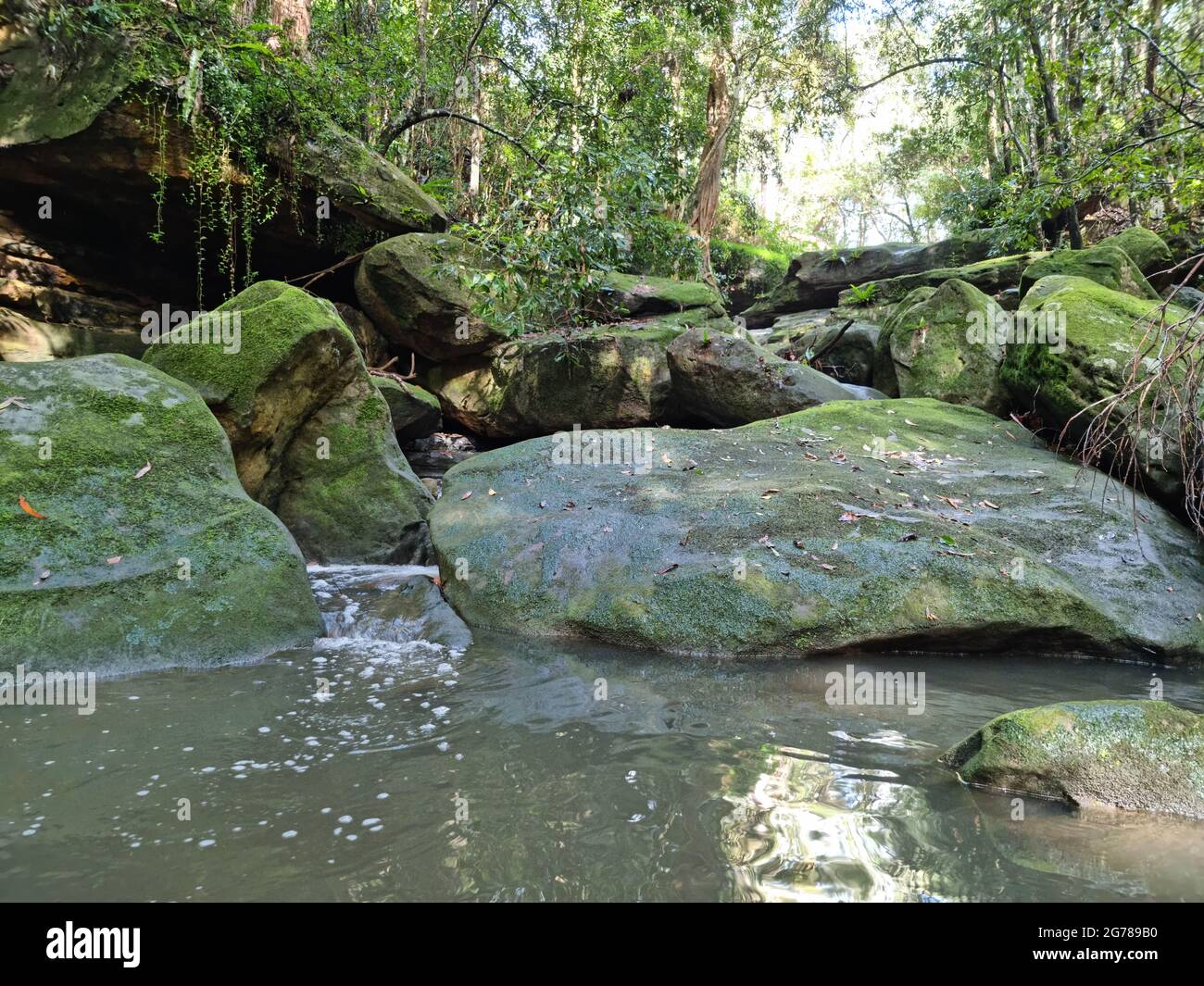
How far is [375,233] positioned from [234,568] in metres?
6.88

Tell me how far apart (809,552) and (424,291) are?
22.3ft

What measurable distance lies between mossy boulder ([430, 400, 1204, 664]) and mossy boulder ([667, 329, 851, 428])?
2065 millimetres

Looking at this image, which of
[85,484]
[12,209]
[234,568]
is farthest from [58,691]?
[12,209]

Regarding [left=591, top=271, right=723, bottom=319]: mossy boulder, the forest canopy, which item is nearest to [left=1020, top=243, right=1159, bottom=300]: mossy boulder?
the forest canopy

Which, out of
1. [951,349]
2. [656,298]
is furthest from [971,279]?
[656,298]

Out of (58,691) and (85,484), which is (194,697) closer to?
(58,691)

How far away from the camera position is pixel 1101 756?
2635 millimetres

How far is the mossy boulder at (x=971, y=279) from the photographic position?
12.7 metres

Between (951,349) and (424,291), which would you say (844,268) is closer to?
(951,349)

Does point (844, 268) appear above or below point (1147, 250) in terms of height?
above

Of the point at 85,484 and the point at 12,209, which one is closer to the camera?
the point at 85,484

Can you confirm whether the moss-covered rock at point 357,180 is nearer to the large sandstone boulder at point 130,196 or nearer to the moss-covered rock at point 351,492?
the large sandstone boulder at point 130,196

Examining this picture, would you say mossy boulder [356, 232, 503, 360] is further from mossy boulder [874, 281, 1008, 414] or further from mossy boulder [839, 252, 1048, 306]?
mossy boulder [839, 252, 1048, 306]

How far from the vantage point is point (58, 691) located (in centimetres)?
354
